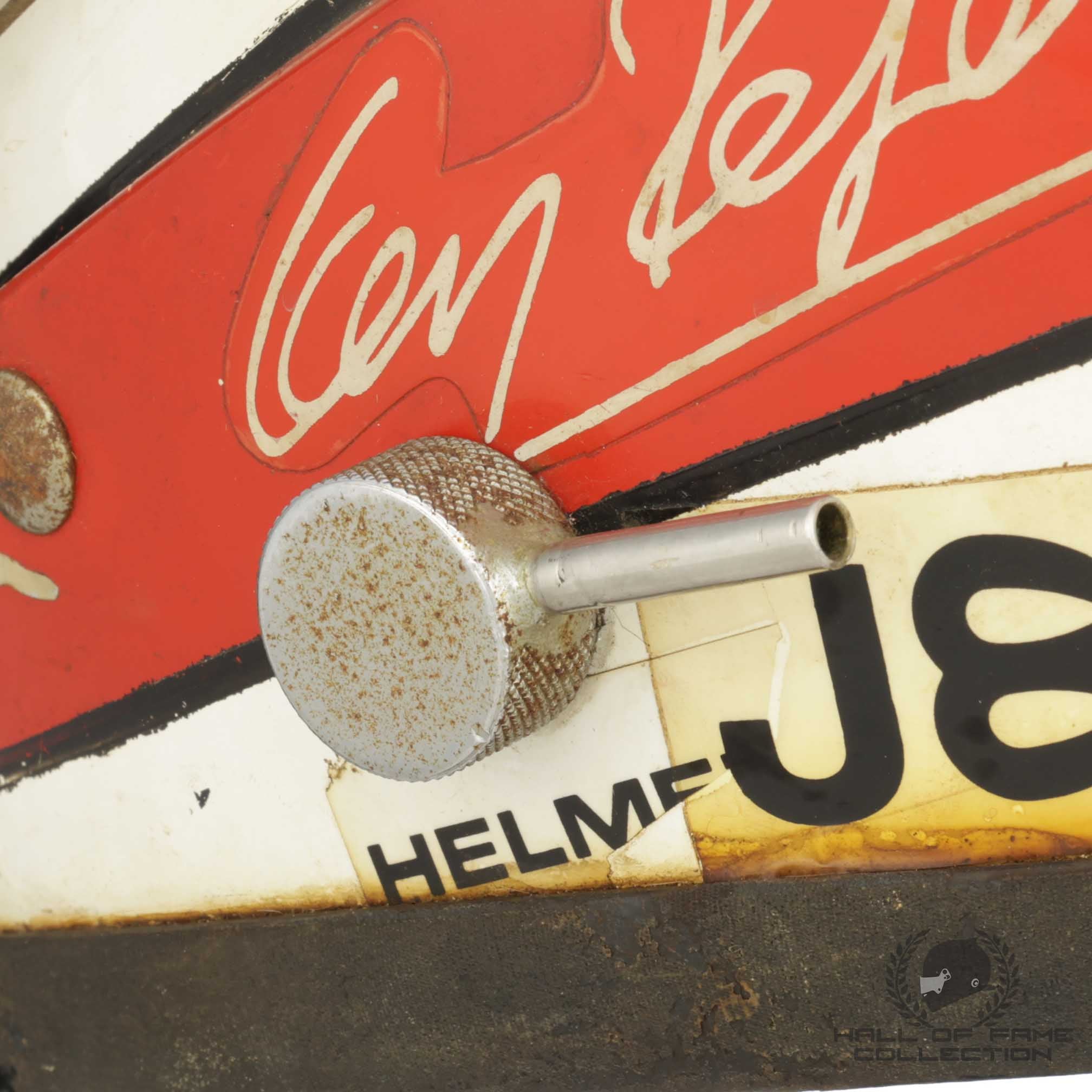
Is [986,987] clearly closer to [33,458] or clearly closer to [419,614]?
[419,614]

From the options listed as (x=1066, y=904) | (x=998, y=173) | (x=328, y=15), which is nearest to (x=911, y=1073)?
(x=1066, y=904)

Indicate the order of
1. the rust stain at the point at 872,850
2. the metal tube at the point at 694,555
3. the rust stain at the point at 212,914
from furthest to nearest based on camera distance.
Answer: the rust stain at the point at 212,914 → the rust stain at the point at 872,850 → the metal tube at the point at 694,555

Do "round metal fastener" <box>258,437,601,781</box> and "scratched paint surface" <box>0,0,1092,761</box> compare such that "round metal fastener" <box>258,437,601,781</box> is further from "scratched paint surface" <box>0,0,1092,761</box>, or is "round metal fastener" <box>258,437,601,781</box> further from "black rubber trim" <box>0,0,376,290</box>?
"black rubber trim" <box>0,0,376,290</box>

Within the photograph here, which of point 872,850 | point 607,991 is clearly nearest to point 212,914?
point 607,991

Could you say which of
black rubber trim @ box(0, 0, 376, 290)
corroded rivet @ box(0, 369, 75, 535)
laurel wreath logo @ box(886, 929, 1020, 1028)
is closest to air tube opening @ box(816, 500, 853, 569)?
laurel wreath logo @ box(886, 929, 1020, 1028)

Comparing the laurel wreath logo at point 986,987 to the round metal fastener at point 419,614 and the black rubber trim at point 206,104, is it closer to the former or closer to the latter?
the round metal fastener at point 419,614

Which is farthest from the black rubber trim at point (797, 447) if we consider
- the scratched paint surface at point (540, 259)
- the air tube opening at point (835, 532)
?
the air tube opening at point (835, 532)
